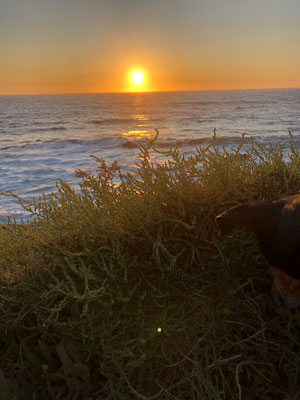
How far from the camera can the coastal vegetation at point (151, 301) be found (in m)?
2.04

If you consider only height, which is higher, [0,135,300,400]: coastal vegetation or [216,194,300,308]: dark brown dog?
[216,194,300,308]: dark brown dog

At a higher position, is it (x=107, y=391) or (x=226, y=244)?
(x=226, y=244)

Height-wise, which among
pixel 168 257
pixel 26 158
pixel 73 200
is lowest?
pixel 26 158

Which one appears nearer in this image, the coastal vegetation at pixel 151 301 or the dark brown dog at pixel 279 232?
the dark brown dog at pixel 279 232

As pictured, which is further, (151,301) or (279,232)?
(151,301)

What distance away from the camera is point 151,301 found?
2236mm

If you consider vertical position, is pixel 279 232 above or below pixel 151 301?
above

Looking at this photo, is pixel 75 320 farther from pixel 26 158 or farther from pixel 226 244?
pixel 26 158

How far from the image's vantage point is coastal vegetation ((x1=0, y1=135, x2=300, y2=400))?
6.71ft

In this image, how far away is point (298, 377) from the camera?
80.7 inches

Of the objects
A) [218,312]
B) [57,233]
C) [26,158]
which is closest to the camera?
[218,312]

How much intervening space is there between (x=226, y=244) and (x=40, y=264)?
4.67ft

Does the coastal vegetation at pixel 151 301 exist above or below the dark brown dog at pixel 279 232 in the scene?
below

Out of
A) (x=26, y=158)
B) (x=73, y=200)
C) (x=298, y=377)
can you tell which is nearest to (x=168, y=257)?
(x=73, y=200)
